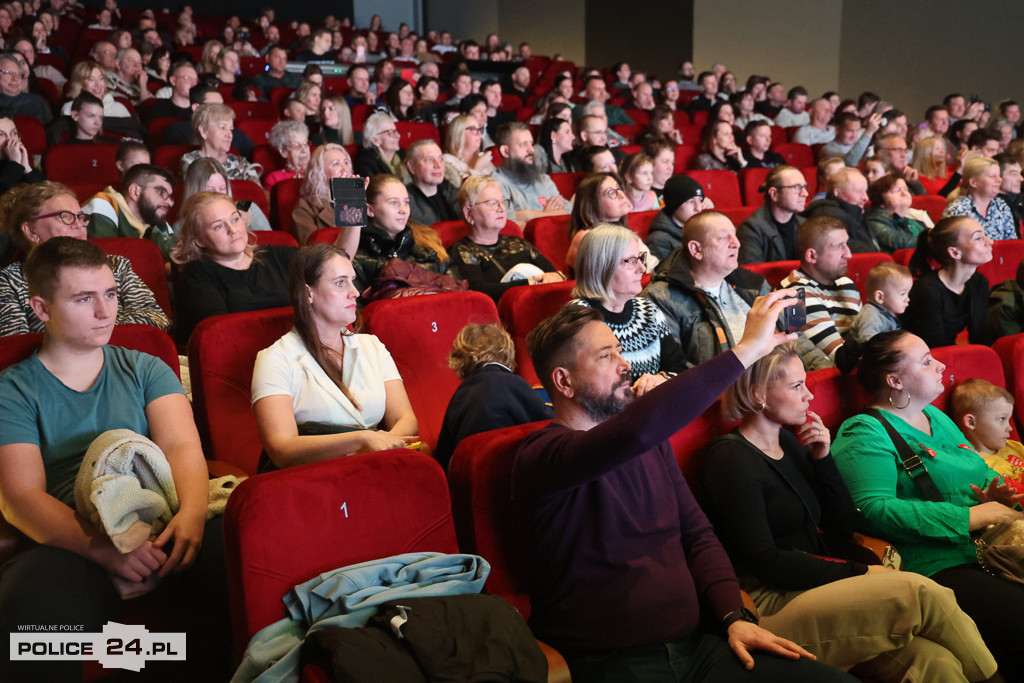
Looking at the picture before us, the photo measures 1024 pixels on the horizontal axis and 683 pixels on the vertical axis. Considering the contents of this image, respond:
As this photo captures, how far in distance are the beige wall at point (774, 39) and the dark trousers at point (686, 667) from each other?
8.40 meters

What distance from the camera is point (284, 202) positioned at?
11.0 feet

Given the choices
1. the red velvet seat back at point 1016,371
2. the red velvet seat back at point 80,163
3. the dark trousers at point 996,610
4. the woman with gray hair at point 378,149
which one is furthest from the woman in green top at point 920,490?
the red velvet seat back at point 80,163

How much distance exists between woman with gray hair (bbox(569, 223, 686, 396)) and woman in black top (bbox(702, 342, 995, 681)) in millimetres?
462

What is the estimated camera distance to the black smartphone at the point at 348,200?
2240 millimetres

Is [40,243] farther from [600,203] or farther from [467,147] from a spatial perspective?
[467,147]

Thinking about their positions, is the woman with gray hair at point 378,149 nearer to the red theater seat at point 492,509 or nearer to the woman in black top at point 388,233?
the woman in black top at point 388,233

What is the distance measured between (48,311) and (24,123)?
9.74ft

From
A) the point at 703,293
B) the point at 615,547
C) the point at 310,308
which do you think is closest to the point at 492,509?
the point at 615,547

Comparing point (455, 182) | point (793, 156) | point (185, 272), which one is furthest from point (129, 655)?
point (793, 156)

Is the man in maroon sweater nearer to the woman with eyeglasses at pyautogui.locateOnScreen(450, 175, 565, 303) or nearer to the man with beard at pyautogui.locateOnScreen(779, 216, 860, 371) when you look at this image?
the man with beard at pyautogui.locateOnScreen(779, 216, 860, 371)

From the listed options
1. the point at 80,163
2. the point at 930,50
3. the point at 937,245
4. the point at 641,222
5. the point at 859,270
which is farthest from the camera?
the point at 930,50

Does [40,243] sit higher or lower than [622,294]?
higher

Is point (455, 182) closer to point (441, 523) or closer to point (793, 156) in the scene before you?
point (441, 523)

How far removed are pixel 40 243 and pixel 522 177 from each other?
6.91 ft
